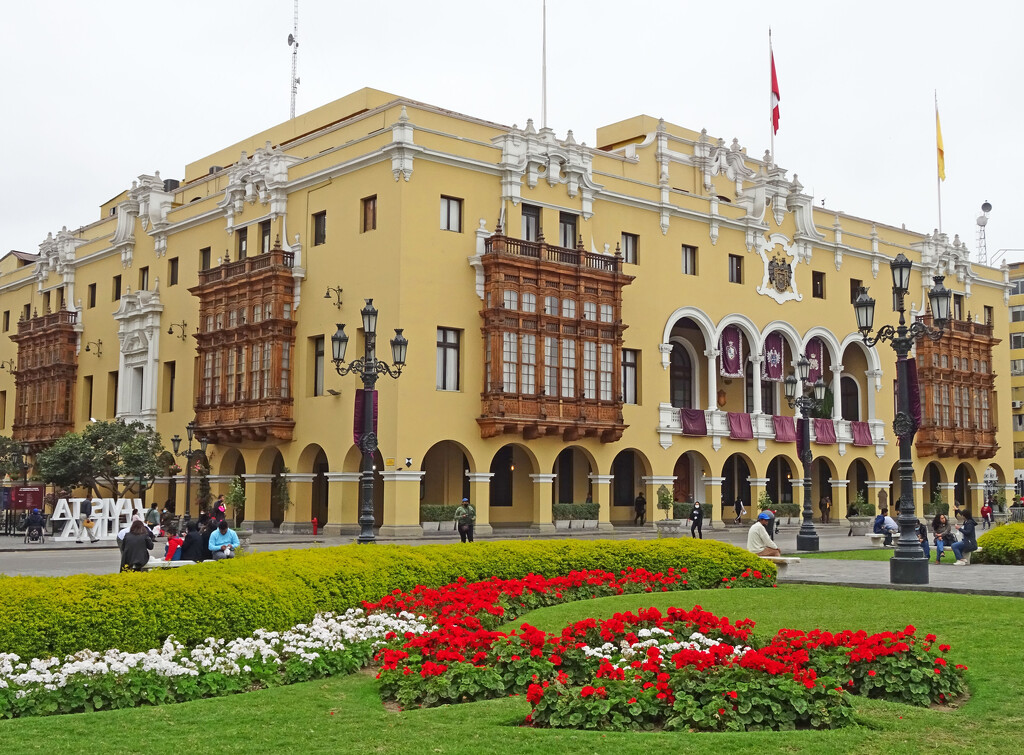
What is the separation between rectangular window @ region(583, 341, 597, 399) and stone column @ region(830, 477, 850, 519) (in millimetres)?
16177

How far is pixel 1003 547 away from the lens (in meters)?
23.4

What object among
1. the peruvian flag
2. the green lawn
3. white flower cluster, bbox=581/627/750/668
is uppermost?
the peruvian flag

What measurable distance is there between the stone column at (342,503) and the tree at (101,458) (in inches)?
362

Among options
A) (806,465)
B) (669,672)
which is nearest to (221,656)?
(669,672)

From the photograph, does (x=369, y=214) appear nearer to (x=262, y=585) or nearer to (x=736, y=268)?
(x=736, y=268)

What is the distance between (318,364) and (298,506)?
5155 mm

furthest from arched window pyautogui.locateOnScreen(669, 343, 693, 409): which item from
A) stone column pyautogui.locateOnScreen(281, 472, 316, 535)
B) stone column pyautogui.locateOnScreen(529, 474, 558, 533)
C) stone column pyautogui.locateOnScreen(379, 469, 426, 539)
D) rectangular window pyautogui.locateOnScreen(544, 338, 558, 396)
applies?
stone column pyautogui.locateOnScreen(281, 472, 316, 535)

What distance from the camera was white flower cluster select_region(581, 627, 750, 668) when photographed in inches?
408

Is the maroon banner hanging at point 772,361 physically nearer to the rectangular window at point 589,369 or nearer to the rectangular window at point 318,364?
the rectangular window at point 589,369

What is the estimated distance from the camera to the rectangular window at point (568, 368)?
38.2 m

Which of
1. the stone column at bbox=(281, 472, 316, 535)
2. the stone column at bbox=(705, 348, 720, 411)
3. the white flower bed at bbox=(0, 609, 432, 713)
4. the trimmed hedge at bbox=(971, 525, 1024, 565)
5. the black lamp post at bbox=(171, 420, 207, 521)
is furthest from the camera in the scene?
the stone column at bbox=(705, 348, 720, 411)

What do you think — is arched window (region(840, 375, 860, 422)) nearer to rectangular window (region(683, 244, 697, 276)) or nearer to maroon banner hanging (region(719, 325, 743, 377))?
maroon banner hanging (region(719, 325, 743, 377))

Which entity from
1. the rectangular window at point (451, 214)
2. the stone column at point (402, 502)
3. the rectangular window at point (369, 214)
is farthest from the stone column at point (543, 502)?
the rectangular window at point (369, 214)

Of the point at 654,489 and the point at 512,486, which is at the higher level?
the point at 512,486
